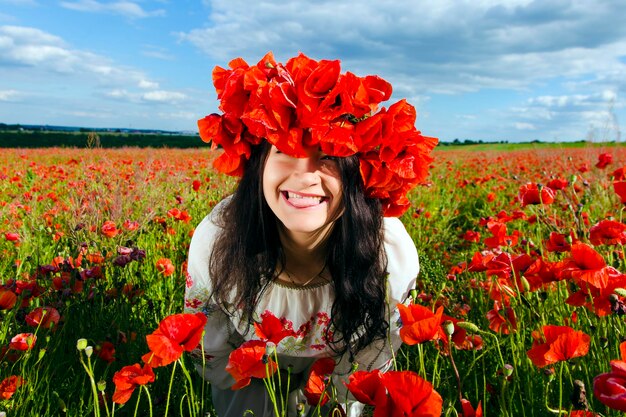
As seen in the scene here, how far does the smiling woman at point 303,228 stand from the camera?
151cm

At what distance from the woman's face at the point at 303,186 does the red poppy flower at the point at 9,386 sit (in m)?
0.93

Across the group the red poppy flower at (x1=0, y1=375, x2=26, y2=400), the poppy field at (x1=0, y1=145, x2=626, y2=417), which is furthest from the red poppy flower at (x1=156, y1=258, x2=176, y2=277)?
the red poppy flower at (x1=0, y1=375, x2=26, y2=400)

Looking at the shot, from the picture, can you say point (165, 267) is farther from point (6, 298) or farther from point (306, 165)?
point (306, 165)

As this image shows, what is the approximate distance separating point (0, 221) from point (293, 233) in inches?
112

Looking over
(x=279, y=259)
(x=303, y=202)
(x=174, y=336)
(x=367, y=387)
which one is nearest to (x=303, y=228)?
(x=303, y=202)

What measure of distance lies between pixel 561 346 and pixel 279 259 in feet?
3.74

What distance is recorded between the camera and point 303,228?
1.69 meters

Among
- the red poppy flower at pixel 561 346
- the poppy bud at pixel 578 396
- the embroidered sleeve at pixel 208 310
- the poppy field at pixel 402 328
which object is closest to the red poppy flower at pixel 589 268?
the poppy field at pixel 402 328

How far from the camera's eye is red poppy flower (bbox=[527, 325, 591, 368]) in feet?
3.51

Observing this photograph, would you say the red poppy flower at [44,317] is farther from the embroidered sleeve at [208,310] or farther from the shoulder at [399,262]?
the shoulder at [399,262]

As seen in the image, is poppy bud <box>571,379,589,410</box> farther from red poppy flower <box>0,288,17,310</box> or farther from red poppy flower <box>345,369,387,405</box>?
red poppy flower <box>0,288,17,310</box>

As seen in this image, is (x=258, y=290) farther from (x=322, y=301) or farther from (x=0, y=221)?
(x=0, y=221)

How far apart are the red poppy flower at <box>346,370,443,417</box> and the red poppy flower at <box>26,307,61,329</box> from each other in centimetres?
122

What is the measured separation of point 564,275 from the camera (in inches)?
54.7
